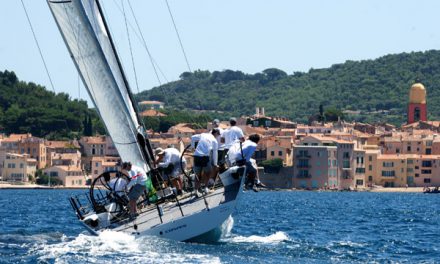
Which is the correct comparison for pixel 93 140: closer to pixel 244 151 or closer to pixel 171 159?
pixel 171 159

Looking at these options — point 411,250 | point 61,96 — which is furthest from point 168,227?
point 61,96

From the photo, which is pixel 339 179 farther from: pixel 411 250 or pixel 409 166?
pixel 411 250

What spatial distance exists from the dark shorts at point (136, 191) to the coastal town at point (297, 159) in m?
108

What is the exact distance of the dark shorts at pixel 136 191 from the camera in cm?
3047

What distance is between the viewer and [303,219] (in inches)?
2055

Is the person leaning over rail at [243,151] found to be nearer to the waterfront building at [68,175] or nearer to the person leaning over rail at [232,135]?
the person leaning over rail at [232,135]

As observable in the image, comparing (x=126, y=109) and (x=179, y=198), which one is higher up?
(x=126, y=109)

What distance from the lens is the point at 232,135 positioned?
32469 millimetres

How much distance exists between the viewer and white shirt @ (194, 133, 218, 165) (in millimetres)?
31234

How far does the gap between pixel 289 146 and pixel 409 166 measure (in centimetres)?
1363

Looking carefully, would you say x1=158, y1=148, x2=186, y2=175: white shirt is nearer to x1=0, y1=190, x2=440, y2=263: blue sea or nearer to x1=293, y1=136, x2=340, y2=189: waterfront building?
x1=0, y1=190, x2=440, y2=263: blue sea

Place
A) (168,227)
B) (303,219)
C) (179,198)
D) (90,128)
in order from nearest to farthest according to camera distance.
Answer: (168,227) < (179,198) < (303,219) < (90,128)

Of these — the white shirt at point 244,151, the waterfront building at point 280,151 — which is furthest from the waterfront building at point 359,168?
the white shirt at point 244,151

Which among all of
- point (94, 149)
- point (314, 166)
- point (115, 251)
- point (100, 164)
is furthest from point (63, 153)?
point (115, 251)
